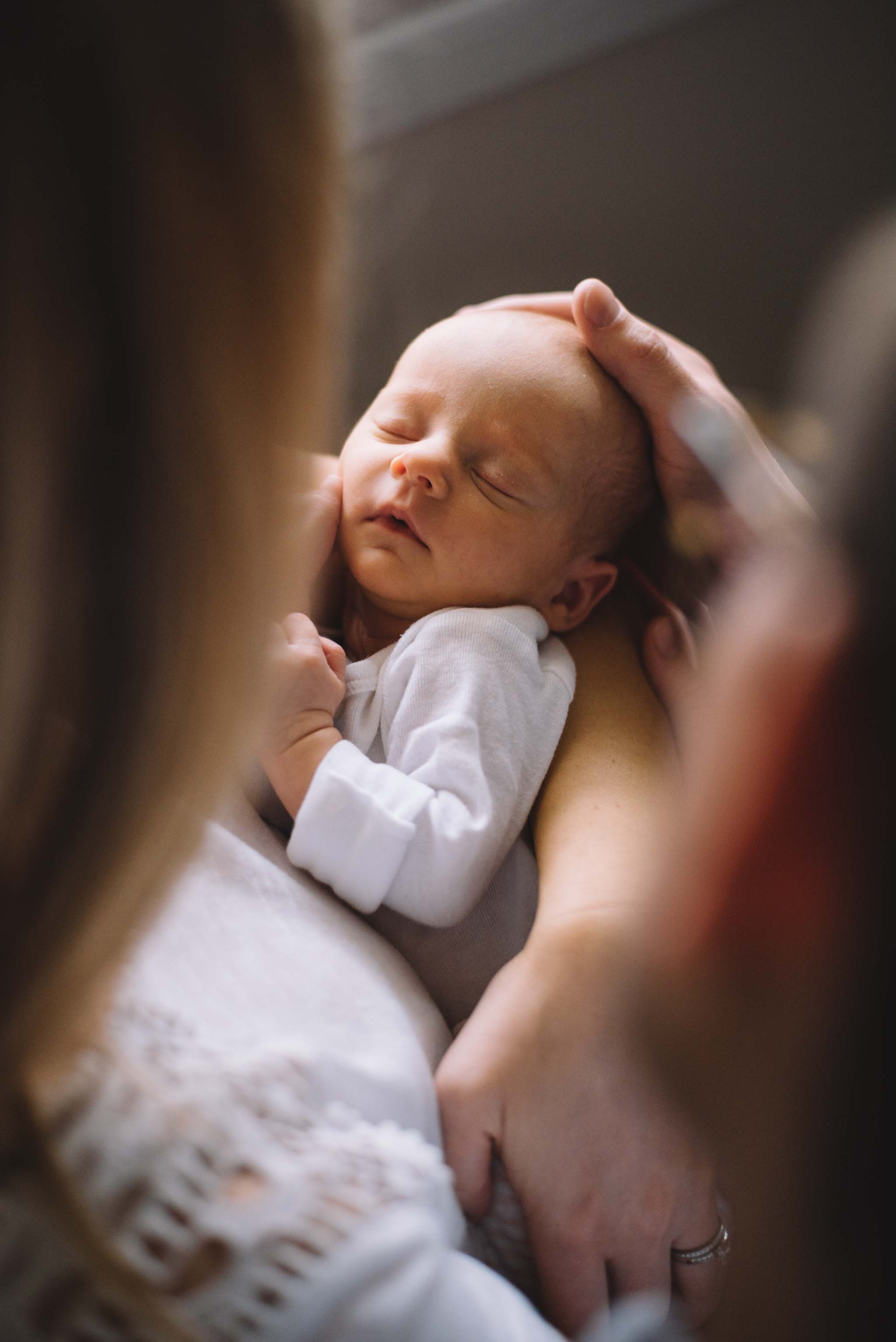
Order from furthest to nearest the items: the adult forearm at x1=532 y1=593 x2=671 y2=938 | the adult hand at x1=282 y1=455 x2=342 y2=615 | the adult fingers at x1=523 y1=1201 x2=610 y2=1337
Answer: the adult hand at x1=282 y1=455 x2=342 y2=615 → the adult forearm at x1=532 y1=593 x2=671 y2=938 → the adult fingers at x1=523 y1=1201 x2=610 y2=1337

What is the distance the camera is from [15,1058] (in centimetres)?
37

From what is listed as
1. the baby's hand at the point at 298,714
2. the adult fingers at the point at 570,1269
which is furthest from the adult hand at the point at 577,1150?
the baby's hand at the point at 298,714

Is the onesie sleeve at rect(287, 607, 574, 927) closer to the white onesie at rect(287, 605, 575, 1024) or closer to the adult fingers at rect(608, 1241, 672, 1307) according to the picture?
the white onesie at rect(287, 605, 575, 1024)

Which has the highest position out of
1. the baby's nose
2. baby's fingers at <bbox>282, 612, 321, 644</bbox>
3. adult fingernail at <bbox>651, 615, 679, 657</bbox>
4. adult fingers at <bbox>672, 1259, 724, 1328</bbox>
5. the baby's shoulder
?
the baby's nose

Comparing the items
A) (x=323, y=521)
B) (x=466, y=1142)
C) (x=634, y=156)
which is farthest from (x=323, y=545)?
(x=634, y=156)

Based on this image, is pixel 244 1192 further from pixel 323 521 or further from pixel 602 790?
pixel 323 521

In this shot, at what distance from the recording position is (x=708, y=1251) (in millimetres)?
665

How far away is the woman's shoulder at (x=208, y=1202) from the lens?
0.37m

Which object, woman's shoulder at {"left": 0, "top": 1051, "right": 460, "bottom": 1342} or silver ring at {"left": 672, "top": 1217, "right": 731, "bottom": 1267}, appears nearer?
woman's shoulder at {"left": 0, "top": 1051, "right": 460, "bottom": 1342}

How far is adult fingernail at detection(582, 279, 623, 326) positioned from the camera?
0.96 metres

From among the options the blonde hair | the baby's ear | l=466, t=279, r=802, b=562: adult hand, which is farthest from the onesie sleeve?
the blonde hair

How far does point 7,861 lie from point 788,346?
5.94ft

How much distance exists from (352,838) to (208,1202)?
36 centimetres

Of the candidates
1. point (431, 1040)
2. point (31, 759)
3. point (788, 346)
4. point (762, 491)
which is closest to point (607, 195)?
point (788, 346)
